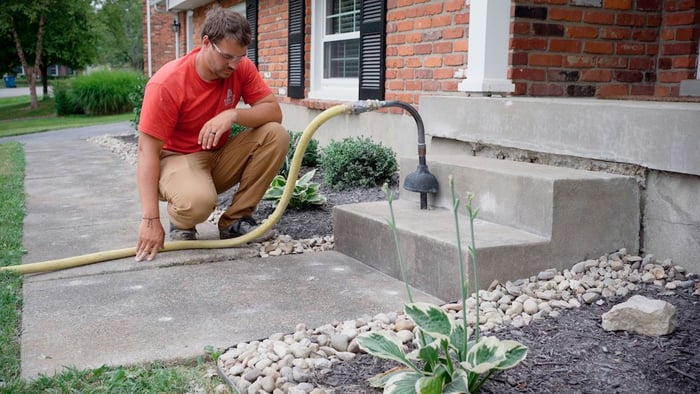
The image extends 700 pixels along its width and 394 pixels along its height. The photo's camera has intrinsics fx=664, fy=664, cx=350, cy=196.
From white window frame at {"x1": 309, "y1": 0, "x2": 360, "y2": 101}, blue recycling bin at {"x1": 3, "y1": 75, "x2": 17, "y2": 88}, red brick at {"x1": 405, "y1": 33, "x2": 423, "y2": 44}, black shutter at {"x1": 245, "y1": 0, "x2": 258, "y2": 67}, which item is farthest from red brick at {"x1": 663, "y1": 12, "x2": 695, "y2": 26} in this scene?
blue recycling bin at {"x1": 3, "y1": 75, "x2": 17, "y2": 88}

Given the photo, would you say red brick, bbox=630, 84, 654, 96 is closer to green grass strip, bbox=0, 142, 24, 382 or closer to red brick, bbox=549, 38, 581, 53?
red brick, bbox=549, 38, 581, 53

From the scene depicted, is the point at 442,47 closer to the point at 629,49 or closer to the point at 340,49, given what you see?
the point at 629,49

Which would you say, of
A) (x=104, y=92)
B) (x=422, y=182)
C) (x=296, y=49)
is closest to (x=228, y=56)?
(x=422, y=182)

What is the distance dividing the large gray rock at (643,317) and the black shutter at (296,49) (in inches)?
216

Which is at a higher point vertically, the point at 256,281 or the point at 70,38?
the point at 70,38

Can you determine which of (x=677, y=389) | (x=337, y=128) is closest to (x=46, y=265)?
(x=677, y=389)

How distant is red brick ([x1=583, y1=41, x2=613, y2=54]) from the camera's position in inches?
169

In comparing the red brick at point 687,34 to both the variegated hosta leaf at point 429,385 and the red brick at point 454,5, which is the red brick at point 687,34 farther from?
the variegated hosta leaf at point 429,385

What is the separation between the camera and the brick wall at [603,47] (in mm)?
4070

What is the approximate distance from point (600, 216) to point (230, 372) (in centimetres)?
168

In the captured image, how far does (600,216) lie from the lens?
2.80 metres

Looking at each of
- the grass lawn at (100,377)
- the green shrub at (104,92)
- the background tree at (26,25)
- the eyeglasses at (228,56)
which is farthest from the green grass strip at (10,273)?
the background tree at (26,25)

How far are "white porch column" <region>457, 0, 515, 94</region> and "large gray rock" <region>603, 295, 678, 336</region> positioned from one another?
2.12 metres

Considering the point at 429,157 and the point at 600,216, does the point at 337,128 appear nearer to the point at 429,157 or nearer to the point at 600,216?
the point at 429,157
